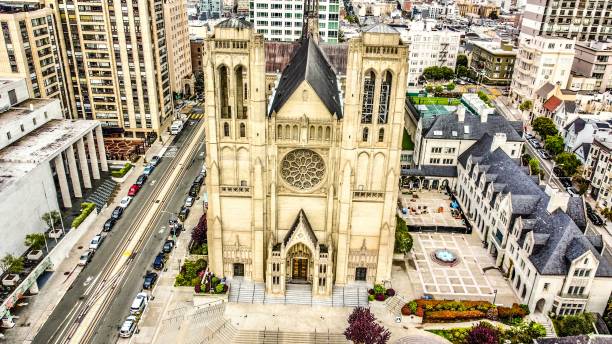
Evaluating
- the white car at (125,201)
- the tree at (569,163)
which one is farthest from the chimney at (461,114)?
the white car at (125,201)

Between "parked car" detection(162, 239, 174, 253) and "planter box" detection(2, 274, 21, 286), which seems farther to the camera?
"parked car" detection(162, 239, 174, 253)

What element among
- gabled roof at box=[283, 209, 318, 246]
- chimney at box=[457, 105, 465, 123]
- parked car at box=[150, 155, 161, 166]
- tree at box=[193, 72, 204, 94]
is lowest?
parked car at box=[150, 155, 161, 166]

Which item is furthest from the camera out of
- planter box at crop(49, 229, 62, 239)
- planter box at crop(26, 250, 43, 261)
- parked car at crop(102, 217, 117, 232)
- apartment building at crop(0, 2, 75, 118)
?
apartment building at crop(0, 2, 75, 118)

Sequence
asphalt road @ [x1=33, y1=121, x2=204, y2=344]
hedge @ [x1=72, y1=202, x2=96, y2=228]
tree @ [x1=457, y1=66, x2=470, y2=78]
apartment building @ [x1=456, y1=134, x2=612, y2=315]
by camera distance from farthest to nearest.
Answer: tree @ [x1=457, y1=66, x2=470, y2=78] → hedge @ [x1=72, y1=202, x2=96, y2=228] → apartment building @ [x1=456, y1=134, x2=612, y2=315] → asphalt road @ [x1=33, y1=121, x2=204, y2=344]

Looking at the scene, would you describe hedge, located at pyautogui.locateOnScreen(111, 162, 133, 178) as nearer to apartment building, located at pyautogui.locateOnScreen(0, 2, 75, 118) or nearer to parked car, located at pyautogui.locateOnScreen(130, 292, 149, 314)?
apartment building, located at pyautogui.locateOnScreen(0, 2, 75, 118)

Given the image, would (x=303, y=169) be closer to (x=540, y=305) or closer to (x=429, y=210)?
(x=429, y=210)

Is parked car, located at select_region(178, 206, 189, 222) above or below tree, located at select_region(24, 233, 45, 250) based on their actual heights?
below

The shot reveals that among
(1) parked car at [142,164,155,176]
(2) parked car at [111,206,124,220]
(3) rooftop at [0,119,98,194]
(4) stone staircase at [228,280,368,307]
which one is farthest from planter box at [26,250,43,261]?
(1) parked car at [142,164,155,176]
